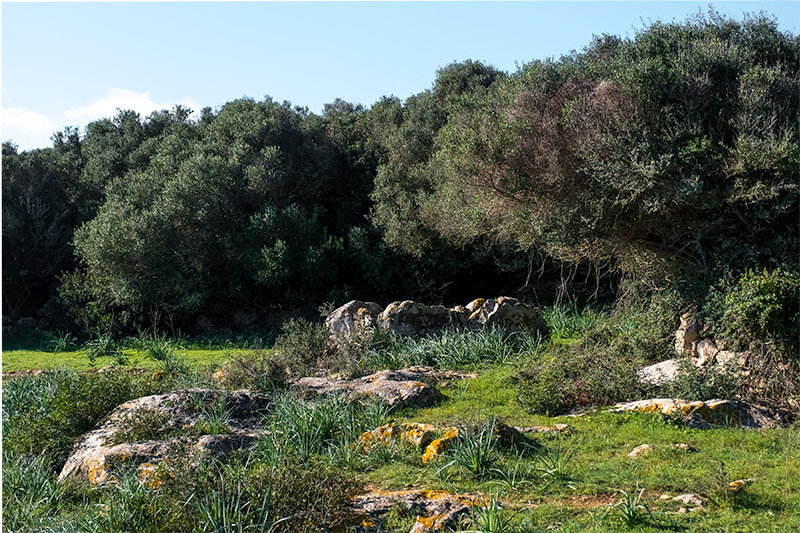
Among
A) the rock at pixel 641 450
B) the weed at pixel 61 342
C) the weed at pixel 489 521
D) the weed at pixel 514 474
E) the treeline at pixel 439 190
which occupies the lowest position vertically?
the weed at pixel 61 342

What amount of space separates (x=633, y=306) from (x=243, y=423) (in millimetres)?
8362

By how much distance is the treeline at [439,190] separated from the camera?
11961mm

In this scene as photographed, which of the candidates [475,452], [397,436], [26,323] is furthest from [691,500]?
[26,323]

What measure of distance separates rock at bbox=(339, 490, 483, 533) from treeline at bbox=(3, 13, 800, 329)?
7.41 meters

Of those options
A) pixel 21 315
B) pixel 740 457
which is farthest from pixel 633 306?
pixel 21 315

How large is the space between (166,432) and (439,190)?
14933 mm

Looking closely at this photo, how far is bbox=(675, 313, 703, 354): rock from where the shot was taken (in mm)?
12155

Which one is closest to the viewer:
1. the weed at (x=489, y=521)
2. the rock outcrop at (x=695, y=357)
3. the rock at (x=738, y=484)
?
the weed at (x=489, y=521)

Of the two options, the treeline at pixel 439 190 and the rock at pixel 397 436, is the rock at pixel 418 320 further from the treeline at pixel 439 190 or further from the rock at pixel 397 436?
the rock at pixel 397 436

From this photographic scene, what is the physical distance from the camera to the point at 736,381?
34.6 feet

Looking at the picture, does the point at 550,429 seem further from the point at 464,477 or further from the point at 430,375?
the point at 430,375

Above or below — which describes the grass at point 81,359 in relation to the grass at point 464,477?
below

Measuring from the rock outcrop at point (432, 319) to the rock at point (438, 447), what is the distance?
846cm

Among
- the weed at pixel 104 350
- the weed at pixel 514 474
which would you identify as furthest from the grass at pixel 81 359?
the weed at pixel 514 474
